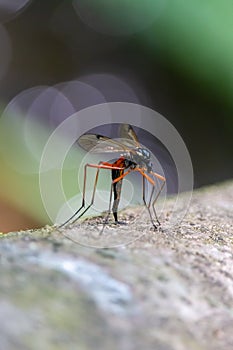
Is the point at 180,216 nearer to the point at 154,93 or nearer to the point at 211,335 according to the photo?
the point at 211,335

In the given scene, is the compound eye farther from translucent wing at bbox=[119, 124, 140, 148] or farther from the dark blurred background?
the dark blurred background

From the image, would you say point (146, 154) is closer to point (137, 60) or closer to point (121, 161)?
point (121, 161)

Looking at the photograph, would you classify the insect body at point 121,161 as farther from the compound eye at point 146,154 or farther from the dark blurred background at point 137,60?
the dark blurred background at point 137,60

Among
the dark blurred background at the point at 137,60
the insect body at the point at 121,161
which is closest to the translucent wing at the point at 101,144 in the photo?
the insect body at the point at 121,161

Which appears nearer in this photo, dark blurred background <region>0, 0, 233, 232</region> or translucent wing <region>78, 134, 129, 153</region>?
translucent wing <region>78, 134, 129, 153</region>

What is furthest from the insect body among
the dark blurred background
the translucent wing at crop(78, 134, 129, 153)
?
the dark blurred background

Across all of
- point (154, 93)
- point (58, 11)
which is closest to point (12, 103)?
point (58, 11)
